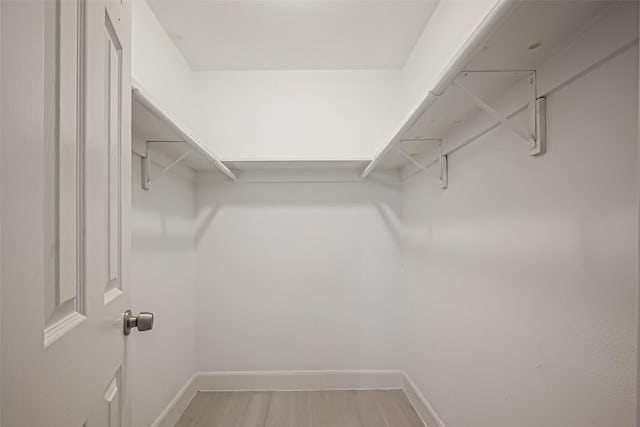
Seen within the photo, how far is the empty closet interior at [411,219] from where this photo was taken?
2.89 ft

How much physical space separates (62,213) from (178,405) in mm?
2212

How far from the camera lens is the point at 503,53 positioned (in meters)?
0.98

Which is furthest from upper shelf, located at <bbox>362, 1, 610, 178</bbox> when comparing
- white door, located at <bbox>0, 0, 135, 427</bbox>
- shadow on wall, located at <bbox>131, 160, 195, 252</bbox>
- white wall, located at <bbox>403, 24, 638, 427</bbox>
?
shadow on wall, located at <bbox>131, 160, 195, 252</bbox>

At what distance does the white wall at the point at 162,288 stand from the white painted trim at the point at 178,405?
1.4 inches

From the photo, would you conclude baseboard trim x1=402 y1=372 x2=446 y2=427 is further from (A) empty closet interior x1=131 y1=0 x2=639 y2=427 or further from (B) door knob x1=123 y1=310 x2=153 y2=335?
(B) door knob x1=123 y1=310 x2=153 y2=335

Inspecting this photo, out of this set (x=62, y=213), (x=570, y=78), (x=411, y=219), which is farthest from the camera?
(x=411, y=219)

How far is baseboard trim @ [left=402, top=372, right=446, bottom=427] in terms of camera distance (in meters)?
2.04

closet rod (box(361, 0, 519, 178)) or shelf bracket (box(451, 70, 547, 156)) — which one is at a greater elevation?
closet rod (box(361, 0, 519, 178))

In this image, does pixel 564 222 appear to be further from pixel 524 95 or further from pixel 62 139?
pixel 62 139

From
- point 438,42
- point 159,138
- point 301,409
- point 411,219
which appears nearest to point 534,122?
point 438,42

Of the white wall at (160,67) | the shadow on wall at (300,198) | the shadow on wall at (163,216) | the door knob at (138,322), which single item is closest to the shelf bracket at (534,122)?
the door knob at (138,322)

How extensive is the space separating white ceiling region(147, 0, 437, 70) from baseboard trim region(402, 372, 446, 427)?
2.26m

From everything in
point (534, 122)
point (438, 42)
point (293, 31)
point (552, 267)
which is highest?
point (293, 31)

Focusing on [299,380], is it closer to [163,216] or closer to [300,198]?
[300,198]
